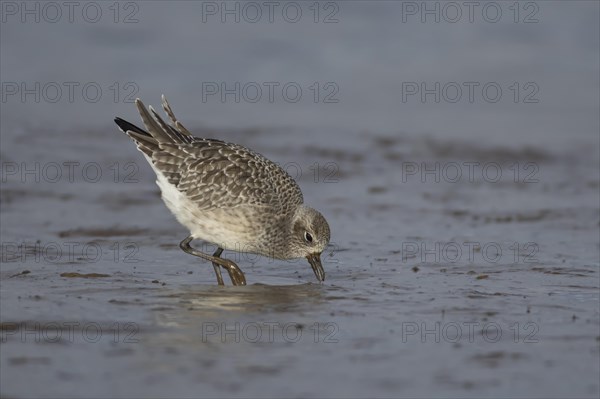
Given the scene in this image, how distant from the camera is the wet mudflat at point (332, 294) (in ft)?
22.1

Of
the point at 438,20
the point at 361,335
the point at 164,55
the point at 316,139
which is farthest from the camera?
the point at 438,20

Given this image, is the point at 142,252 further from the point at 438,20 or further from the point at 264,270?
the point at 438,20

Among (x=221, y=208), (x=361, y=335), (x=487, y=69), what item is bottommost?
(x=361, y=335)

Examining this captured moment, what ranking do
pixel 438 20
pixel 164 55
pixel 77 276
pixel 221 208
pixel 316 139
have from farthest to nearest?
1. pixel 438 20
2. pixel 164 55
3. pixel 316 139
4. pixel 221 208
5. pixel 77 276

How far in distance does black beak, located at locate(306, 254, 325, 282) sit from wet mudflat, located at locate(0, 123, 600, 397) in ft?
0.38

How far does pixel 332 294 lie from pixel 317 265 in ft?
2.59

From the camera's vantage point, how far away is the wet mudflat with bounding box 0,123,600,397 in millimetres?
6746

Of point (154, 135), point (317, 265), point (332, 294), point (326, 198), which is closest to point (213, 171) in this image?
point (154, 135)

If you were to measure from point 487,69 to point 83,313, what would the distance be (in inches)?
485

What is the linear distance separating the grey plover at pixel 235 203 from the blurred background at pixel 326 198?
0.37m

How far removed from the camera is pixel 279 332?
7711mm

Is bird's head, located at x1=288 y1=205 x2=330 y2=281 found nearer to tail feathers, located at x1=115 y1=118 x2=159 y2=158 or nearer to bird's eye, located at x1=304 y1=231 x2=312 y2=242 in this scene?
bird's eye, located at x1=304 y1=231 x2=312 y2=242

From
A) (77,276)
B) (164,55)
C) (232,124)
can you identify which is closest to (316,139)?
(232,124)

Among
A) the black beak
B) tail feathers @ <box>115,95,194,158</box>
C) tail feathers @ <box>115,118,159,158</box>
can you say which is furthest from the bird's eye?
tail feathers @ <box>115,118,159,158</box>
